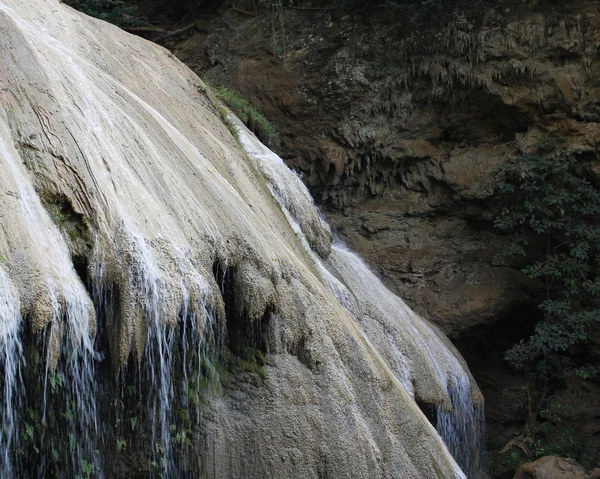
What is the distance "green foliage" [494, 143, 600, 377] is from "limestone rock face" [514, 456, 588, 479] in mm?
2003

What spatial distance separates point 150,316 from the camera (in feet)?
20.5

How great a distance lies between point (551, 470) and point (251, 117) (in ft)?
23.8

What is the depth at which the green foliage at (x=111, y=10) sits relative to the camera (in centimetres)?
1483

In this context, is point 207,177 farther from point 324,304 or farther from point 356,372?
point 356,372

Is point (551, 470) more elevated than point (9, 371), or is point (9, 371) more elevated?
point (9, 371)

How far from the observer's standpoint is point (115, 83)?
824cm

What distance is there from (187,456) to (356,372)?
1753 millimetres

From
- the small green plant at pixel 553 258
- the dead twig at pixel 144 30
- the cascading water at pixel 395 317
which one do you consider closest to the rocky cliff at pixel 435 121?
the small green plant at pixel 553 258

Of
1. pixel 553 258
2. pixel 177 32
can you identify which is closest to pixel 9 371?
pixel 553 258

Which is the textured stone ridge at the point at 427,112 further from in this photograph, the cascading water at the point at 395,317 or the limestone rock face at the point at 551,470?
the limestone rock face at the point at 551,470

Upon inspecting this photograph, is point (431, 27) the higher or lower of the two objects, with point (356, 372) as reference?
higher

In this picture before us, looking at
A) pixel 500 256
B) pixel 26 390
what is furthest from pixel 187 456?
pixel 500 256

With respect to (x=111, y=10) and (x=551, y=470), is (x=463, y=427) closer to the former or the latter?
(x=551, y=470)

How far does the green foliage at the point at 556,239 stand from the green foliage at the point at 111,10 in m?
7.77
